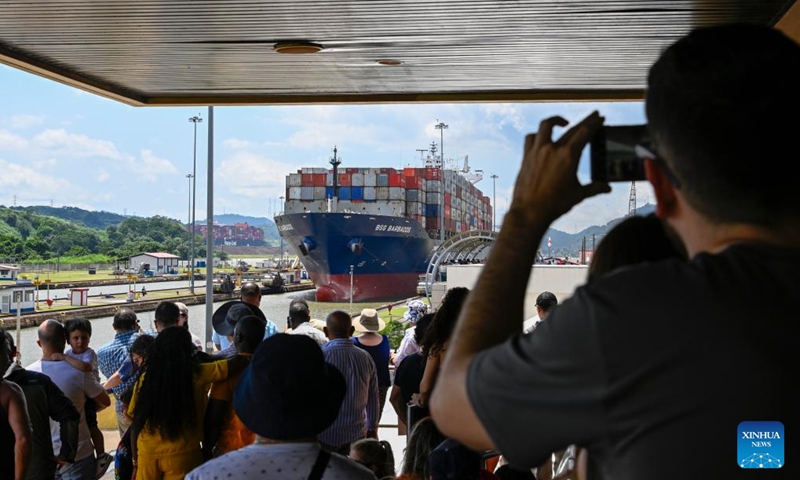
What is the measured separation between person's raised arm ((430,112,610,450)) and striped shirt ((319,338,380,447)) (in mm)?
4259

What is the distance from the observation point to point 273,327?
277 inches

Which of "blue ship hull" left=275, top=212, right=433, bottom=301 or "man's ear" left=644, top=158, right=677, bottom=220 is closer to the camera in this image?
"man's ear" left=644, top=158, right=677, bottom=220

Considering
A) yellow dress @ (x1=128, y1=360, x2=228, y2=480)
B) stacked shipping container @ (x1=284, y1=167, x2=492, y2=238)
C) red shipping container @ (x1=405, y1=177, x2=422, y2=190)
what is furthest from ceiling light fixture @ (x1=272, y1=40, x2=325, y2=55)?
red shipping container @ (x1=405, y1=177, x2=422, y2=190)

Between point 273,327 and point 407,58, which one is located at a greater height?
point 407,58

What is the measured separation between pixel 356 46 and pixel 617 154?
20.3 feet

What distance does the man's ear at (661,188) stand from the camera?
1.17 meters

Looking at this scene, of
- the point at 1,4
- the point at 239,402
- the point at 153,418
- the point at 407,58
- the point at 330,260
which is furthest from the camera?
the point at 330,260

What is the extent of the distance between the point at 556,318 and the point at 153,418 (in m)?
3.34

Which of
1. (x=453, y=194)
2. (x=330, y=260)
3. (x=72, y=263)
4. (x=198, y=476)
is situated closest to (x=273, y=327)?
(x=198, y=476)

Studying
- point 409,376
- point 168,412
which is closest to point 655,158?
point 168,412

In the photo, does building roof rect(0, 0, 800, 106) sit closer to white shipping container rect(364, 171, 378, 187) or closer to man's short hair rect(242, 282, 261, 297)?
man's short hair rect(242, 282, 261, 297)

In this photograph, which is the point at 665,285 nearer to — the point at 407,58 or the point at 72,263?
the point at 407,58

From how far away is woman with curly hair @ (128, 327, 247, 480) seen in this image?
398cm

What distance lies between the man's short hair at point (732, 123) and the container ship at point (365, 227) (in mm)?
35642
